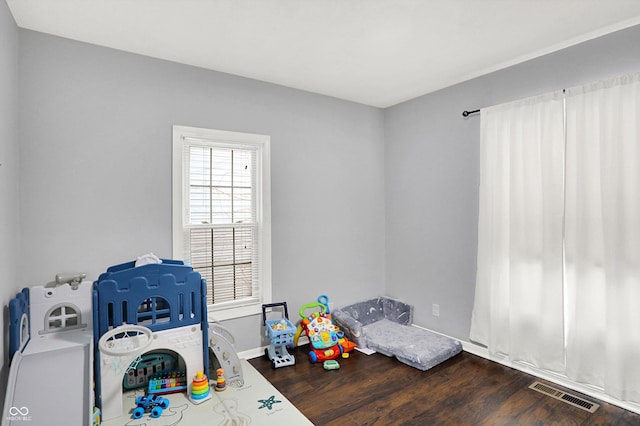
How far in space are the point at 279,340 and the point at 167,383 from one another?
924mm

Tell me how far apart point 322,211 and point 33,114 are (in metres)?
2.46

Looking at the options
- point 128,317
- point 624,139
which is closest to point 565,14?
point 624,139

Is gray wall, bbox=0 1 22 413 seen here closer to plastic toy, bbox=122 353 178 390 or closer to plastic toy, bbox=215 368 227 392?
Result: plastic toy, bbox=122 353 178 390

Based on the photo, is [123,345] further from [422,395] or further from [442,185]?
[442,185]

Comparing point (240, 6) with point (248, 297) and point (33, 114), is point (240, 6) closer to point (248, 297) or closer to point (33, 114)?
point (33, 114)

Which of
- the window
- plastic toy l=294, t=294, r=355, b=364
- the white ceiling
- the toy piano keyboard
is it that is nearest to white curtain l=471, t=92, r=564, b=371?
the white ceiling

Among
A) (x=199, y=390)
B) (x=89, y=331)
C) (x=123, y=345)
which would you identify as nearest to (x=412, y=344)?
(x=199, y=390)

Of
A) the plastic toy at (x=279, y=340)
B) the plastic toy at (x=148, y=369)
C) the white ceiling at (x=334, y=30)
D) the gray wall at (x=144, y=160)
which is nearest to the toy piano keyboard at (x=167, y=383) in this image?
the plastic toy at (x=148, y=369)

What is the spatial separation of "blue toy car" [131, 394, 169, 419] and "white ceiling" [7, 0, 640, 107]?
2.46m

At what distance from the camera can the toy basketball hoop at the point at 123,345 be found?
212 cm

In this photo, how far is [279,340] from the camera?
3.06 metres

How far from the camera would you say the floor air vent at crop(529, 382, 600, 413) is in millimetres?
2369

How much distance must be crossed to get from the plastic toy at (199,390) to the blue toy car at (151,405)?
0.17 meters

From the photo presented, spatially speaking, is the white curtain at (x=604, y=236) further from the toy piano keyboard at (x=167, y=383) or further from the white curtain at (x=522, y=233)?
the toy piano keyboard at (x=167, y=383)
